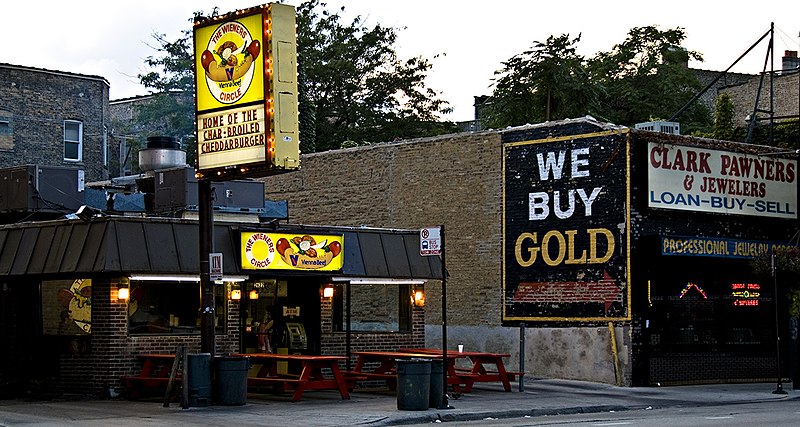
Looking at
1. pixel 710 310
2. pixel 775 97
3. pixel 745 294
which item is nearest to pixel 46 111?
pixel 710 310

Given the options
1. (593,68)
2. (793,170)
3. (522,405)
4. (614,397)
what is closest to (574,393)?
(614,397)

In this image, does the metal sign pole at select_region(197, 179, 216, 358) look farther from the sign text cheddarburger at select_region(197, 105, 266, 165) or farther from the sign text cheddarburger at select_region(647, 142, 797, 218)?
the sign text cheddarburger at select_region(647, 142, 797, 218)

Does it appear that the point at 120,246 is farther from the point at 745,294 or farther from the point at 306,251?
the point at 745,294

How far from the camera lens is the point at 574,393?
90.9ft

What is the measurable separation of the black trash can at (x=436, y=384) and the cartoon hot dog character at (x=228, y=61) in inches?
246

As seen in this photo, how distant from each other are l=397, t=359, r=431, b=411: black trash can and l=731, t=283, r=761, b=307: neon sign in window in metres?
13.3

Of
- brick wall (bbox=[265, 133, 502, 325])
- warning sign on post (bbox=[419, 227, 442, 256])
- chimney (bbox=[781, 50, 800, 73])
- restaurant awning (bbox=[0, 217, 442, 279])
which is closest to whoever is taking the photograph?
warning sign on post (bbox=[419, 227, 442, 256])

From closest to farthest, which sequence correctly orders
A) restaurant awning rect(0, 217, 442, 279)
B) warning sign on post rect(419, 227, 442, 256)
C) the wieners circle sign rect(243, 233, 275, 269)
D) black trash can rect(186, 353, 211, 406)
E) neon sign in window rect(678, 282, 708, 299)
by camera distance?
1. black trash can rect(186, 353, 211, 406)
2. warning sign on post rect(419, 227, 442, 256)
3. restaurant awning rect(0, 217, 442, 279)
4. the wieners circle sign rect(243, 233, 275, 269)
5. neon sign in window rect(678, 282, 708, 299)

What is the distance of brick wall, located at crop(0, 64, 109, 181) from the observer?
46.7 metres

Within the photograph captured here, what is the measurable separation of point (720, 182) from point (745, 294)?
3.31m

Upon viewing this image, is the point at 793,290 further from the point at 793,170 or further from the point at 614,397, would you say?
the point at 614,397

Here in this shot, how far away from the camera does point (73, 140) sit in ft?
160

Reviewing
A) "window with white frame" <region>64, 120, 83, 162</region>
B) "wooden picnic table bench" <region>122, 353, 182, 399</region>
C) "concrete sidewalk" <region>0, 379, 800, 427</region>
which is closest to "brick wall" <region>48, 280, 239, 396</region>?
"wooden picnic table bench" <region>122, 353, 182, 399</region>

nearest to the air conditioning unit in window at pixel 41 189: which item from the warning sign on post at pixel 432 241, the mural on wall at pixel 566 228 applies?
the warning sign on post at pixel 432 241
